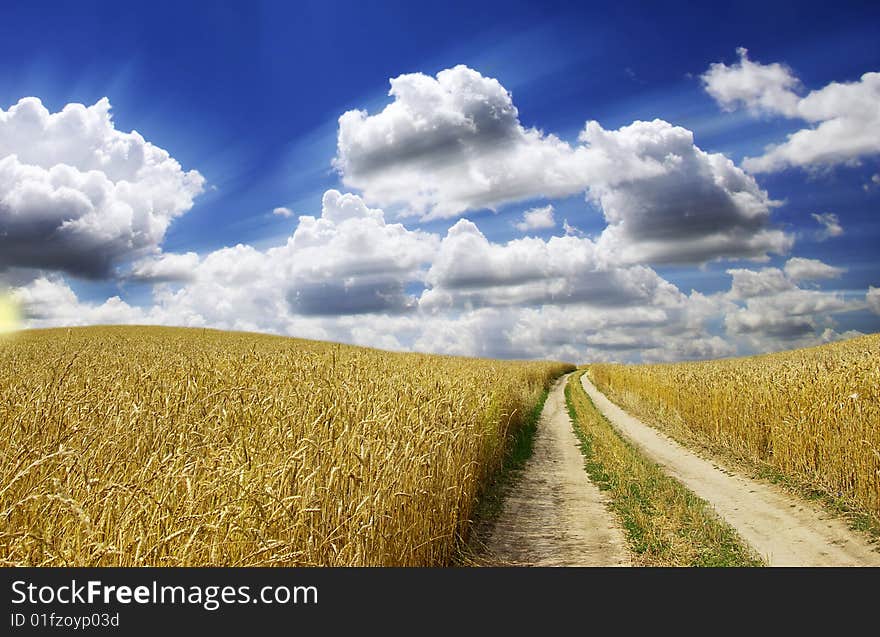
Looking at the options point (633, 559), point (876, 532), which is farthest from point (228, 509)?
point (876, 532)

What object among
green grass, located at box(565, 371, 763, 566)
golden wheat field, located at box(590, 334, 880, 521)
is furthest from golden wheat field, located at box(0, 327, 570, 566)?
golden wheat field, located at box(590, 334, 880, 521)

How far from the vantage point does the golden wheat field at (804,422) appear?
36.7ft

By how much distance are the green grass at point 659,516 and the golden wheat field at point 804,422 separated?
2.56 meters

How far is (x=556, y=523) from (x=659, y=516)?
1.64 meters

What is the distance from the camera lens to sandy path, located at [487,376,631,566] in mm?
8312

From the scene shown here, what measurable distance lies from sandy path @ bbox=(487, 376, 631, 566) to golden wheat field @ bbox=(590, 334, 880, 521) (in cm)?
→ 435

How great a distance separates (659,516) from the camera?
9867 millimetres

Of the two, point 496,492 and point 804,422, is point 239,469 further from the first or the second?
point 804,422

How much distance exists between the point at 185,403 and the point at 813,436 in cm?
1217

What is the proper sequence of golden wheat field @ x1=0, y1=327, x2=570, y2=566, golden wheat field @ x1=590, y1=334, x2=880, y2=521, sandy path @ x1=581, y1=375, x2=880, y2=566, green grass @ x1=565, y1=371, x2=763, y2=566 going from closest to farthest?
golden wheat field @ x1=0, y1=327, x2=570, y2=566 → green grass @ x1=565, y1=371, x2=763, y2=566 → sandy path @ x1=581, y1=375, x2=880, y2=566 → golden wheat field @ x1=590, y1=334, x2=880, y2=521

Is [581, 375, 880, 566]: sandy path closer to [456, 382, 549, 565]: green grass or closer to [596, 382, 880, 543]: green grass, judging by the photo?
[596, 382, 880, 543]: green grass

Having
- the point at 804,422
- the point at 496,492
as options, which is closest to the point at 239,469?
the point at 496,492

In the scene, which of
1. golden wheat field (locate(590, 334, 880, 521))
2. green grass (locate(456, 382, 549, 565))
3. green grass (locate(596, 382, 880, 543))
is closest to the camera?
green grass (locate(456, 382, 549, 565))
